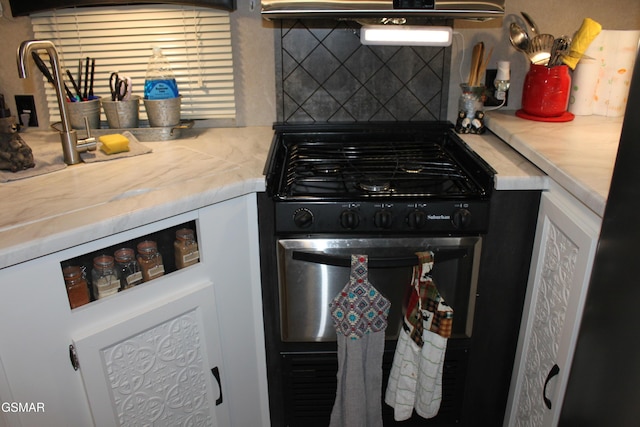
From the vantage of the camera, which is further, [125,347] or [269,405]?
[269,405]

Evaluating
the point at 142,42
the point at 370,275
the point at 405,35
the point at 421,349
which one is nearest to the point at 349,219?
the point at 370,275

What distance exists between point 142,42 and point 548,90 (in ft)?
4.65

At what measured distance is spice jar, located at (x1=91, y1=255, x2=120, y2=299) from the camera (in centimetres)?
124

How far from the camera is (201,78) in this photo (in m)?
1.94

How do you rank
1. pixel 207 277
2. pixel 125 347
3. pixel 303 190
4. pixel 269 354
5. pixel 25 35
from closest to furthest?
pixel 125 347 < pixel 207 277 < pixel 303 190 < pixel 269 354 < pixel 25 35

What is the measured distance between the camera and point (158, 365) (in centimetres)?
135

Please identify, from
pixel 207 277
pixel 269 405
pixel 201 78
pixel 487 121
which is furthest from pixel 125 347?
pixel 487 121

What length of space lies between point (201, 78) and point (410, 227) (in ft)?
3.25

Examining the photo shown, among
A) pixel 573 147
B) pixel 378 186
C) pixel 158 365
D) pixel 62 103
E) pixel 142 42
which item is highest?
pixel 142 42

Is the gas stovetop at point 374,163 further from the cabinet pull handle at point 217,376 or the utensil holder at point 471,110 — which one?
the cabinet pull handle at point 217,376

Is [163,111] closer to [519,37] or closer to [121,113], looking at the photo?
[121,113]

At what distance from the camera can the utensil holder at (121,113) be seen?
1.79m

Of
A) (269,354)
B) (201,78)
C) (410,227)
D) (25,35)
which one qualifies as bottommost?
(269,354)

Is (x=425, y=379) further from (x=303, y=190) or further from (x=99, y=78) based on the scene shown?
(x=99, y=78)
